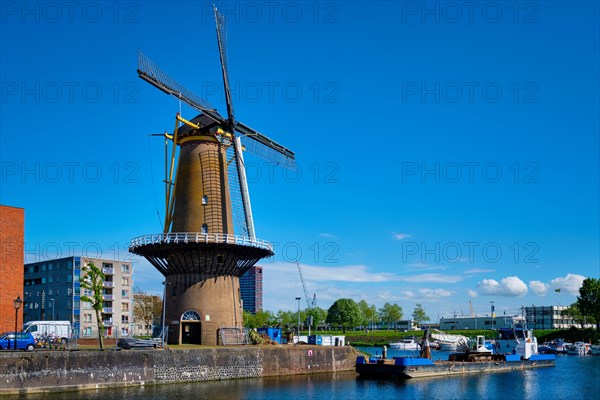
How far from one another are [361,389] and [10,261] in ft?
116

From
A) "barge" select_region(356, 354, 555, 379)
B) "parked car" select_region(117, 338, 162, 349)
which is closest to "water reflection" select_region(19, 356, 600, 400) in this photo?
"barge" select_region(356, 354, 555, 379)

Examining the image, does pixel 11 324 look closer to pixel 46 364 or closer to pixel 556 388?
pixel 46 364

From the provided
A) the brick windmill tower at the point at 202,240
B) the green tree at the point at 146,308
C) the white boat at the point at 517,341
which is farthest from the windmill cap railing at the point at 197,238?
the green tree at the point at 146,308

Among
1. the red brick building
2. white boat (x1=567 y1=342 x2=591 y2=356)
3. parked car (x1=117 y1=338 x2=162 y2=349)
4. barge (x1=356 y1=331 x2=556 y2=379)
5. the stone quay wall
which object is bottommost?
white boat (x1=567 y1=342 x2=591 y2=356)

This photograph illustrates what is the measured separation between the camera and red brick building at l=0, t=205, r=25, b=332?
63.4 meters

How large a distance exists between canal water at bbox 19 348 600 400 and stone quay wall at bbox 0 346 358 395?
1.07 meters

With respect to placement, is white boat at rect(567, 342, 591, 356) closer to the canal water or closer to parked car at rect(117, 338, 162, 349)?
the canal water

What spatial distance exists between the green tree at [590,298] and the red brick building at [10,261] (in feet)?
369

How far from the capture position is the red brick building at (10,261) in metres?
63.4

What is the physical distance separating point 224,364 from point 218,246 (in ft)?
35.0

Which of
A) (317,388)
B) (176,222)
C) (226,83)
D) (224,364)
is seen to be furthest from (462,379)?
(226,83)

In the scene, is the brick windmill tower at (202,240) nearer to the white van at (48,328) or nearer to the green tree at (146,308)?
the white van at (48,328)

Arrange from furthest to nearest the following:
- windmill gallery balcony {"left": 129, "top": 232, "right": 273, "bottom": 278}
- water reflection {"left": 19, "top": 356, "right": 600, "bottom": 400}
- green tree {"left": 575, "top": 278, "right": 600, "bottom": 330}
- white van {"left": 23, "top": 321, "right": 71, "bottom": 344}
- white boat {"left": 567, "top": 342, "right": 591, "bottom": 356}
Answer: green tree {"left": 575, "top": 278, "right": 600, "bottom": 330} → white boat {"left": 567, "top": 342, "right": 591, "bottom": 356} → white van {"left": 23, "top": 321, "right": 71, "bottom": 344} → windmill gallery balcony {"left": 129, "top": 232, "right": 273, "bottom": 278} → water reflection {"left": 19, "top": 356, "right": 600, "bottom": 400}

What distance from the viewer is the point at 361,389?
5150 cm
